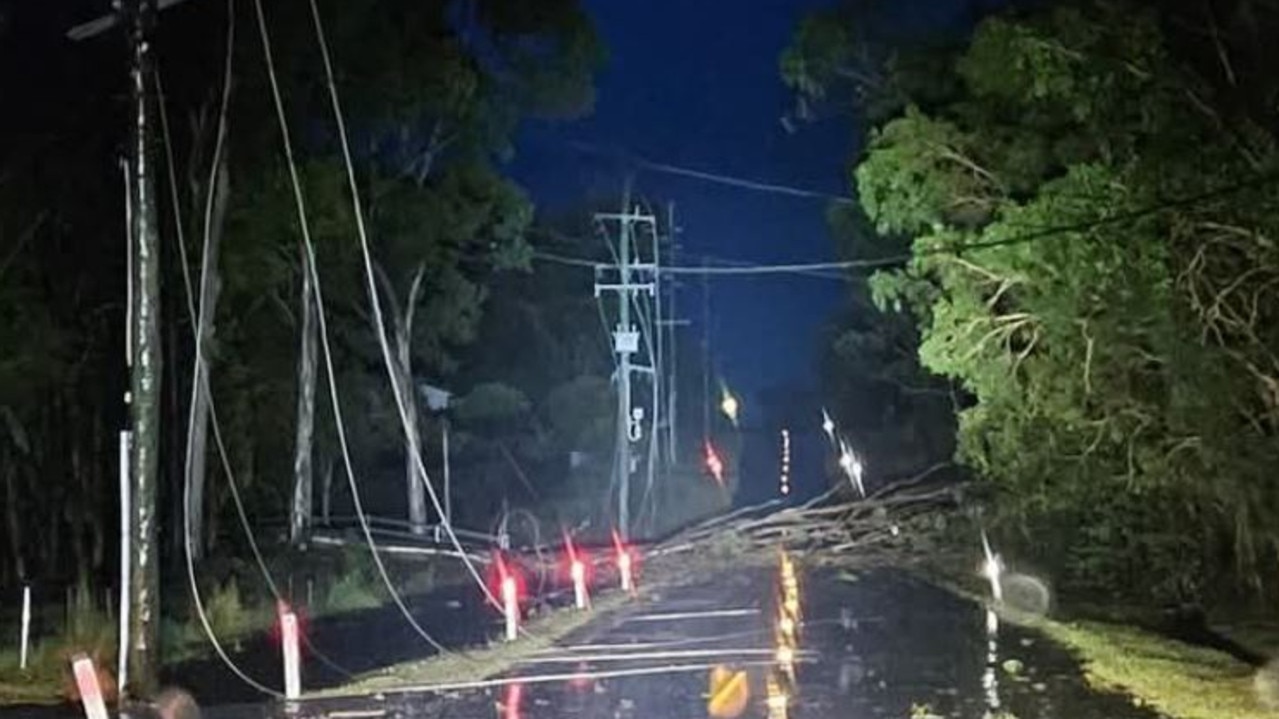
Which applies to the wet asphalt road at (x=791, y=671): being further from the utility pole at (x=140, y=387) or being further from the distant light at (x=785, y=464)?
the distant light at (x=785, y=464)

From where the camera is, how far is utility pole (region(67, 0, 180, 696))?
645 inches

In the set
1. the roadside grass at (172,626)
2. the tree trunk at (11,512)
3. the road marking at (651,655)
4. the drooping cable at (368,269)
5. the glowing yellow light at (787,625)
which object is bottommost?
the glowing yellow light at (787,625)

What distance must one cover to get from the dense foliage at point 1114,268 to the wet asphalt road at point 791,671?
3.69 meters

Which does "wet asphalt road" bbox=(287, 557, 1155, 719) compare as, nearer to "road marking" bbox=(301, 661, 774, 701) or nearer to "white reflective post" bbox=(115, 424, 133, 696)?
"road marking" bbox=(301, 661, 774, 701)

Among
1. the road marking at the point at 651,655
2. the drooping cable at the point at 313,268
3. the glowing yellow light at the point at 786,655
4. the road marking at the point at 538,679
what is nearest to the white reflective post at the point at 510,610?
the drooping cable at the point at 313,268

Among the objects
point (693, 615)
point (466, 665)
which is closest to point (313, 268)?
point (466, 665)

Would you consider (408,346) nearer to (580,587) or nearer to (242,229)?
(242,229)

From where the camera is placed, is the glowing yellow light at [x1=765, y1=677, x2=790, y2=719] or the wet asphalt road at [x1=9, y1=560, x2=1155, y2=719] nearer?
the glowing yellow light at [x1=765, y1=677, x2=790, y2=719]

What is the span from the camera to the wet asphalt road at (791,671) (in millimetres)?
16609

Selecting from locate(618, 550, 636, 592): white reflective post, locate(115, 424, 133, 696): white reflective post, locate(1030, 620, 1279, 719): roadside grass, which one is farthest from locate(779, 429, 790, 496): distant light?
locate(115, 424, 133, 696): white reflective post

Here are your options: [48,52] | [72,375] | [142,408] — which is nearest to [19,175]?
[48,52]

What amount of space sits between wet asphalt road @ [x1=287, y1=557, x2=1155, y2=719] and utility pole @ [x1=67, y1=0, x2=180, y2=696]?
167 centimetres

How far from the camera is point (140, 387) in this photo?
54.3 ft

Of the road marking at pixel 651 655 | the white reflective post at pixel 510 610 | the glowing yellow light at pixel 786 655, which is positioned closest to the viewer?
the glowing yellow light at pixel 786 655
